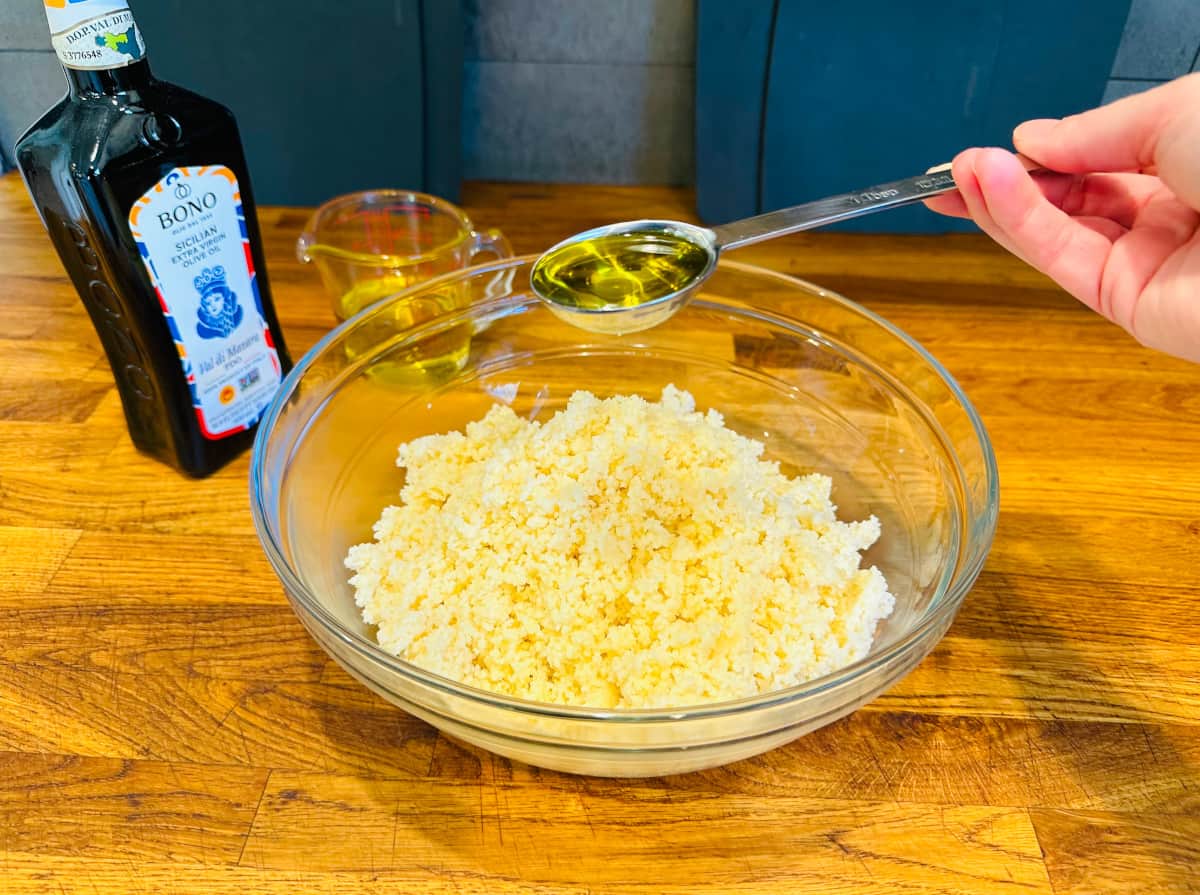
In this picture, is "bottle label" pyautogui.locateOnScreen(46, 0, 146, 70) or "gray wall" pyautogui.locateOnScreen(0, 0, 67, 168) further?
"gray wall" pyautogui.locateOnScreen(0, 0, 67, 168)

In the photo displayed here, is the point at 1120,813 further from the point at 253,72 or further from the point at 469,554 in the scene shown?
the point at 253,72

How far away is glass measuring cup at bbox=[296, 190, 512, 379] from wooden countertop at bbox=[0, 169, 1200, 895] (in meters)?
0.29

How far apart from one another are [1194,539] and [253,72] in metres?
1.61

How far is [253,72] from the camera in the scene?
154cm

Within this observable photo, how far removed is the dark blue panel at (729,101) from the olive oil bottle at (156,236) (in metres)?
0.84

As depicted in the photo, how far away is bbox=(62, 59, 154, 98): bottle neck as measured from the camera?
88cm

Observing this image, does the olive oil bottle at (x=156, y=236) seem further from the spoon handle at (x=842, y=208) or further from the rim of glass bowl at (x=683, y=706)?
the spoon handle at (x=842, y=208)

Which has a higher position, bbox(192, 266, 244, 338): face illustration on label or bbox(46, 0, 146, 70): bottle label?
bbox(46, 0, 146, 70): bottle label

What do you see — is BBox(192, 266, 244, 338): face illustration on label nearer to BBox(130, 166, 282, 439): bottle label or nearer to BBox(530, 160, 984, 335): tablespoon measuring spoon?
BBox(130, 166, 282, 439): bottle label

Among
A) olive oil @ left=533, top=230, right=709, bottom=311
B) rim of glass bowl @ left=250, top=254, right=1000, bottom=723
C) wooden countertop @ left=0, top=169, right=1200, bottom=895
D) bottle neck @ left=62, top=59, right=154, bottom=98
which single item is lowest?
wooden countertop @ left=0, top=169, right=1200, bottom=895

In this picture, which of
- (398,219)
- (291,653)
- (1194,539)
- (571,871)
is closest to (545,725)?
(571,871)

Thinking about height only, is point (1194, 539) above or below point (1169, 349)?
below

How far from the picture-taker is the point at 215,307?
105 centimetres

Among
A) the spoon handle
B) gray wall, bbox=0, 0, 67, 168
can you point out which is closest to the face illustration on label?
the spoon handle
